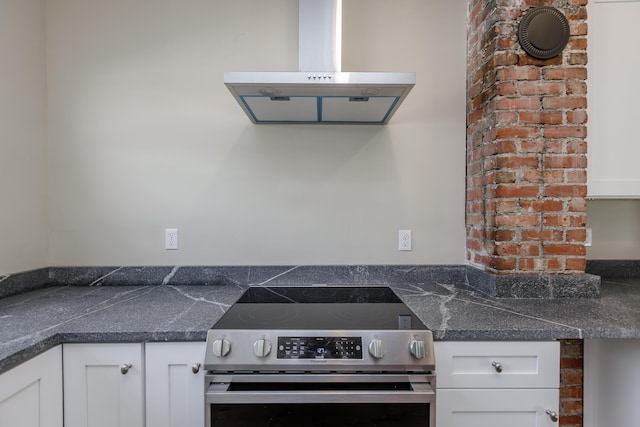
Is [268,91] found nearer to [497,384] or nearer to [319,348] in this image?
[319,348]

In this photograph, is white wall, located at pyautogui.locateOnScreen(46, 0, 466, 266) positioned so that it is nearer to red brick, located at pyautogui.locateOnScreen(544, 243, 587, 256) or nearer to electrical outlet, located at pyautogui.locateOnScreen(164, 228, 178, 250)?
electrical outlet, located at pyautogui.locateOnScreen(164, 228, 178, 250)

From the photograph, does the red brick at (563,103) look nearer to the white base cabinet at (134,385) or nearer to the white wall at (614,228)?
the white wall at (614,228)

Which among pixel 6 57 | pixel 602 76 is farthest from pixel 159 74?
pixel 602 76

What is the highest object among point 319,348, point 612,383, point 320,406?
point 319,348

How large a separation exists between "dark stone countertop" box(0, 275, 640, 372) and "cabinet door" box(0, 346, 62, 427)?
0.04 metres

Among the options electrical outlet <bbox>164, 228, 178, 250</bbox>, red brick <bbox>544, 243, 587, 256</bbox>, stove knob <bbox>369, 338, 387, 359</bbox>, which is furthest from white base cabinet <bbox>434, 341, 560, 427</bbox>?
electrical outlet <bbox>164, 228, 178, 250</bbox>

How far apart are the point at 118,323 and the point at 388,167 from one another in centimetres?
145

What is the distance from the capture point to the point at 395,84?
1.29 m

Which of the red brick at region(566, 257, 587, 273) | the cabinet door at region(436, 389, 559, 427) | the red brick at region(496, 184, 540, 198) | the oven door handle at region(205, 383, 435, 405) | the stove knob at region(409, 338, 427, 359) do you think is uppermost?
the red brick at region(496, 184, 540, 198)

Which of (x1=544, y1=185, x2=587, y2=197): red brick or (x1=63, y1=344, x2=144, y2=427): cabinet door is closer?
(x1=63, y1=344, x2=144, y2=427): cabinet door

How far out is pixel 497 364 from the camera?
3.85ft

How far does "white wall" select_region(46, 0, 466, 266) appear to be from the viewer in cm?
183

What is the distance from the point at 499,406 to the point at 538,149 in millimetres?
1103

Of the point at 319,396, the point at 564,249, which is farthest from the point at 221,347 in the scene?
the point at 564,249
